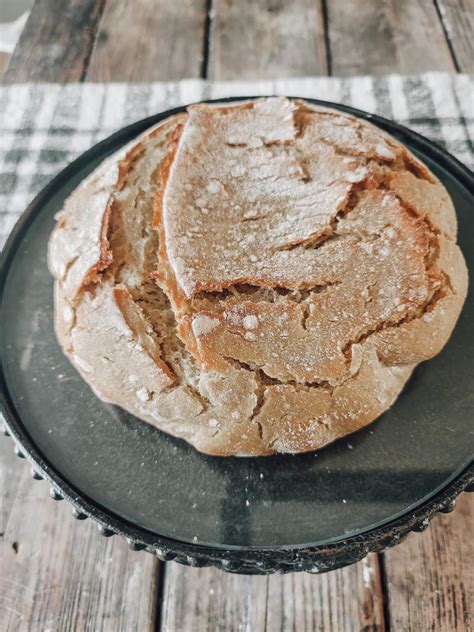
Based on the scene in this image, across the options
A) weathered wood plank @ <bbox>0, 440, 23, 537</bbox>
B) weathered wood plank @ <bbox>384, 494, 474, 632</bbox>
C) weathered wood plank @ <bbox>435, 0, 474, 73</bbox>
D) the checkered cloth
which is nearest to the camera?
weathered wood plank @ <bbox>384, 494, 474, 632</bbox>

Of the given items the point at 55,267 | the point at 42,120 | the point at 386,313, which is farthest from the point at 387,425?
the point at 42,120

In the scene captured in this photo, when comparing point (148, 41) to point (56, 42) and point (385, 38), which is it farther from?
point (385, 38)

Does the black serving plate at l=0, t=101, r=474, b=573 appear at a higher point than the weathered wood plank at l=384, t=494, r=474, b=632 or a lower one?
higher

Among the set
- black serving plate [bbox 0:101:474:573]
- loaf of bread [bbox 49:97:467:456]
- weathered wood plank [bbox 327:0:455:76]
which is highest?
weathered wood plank [bbox 327:0:455:76]

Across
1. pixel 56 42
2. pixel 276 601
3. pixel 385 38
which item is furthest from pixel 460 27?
pixel 276 601

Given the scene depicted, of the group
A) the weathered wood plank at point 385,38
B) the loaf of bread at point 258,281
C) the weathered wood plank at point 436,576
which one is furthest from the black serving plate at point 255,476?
the weathered wood plank at point 385,38

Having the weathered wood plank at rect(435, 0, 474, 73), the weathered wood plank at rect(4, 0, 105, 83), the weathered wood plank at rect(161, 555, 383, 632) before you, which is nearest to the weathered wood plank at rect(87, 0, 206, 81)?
the weathered wood plank at rect(4, 0, 105, 83)

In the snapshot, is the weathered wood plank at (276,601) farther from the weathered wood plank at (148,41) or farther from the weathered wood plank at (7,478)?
the weathered wood plank at (148,41)

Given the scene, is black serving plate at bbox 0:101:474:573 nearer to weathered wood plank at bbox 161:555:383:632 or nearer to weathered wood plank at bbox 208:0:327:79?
weathered wood plank at bbox 161:555:383:632
